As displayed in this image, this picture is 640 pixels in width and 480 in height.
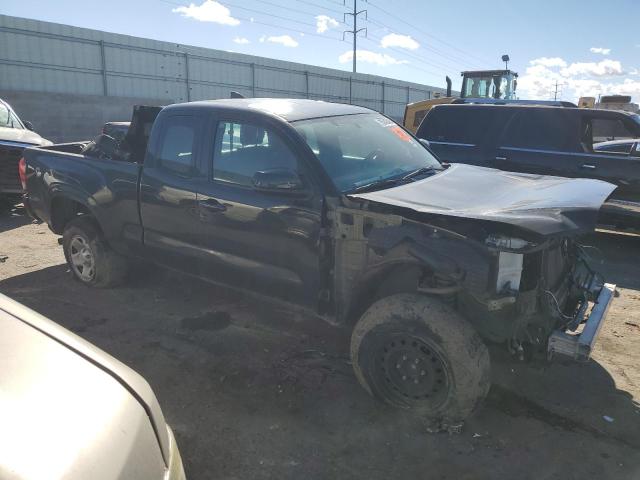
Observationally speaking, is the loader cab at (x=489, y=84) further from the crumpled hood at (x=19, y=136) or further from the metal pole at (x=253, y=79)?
the crumpled hood at (x=19, y=136)

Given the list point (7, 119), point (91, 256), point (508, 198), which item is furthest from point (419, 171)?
point (7, 119)

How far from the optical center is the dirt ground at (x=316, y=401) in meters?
2.74

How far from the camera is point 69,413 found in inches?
58.5

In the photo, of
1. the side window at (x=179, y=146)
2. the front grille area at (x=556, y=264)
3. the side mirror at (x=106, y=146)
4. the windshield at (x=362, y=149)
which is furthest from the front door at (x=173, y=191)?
the front grille area at (x=556, y=264)

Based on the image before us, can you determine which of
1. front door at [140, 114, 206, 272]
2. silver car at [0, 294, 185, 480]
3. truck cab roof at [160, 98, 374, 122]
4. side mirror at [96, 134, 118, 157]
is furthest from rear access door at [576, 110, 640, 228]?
silver car at [0, 294, 185, 480]

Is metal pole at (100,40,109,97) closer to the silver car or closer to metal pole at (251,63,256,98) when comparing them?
metal pole at (251,63,256,98)

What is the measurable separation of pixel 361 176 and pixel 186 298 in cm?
239

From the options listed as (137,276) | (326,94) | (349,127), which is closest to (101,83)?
(326,94)

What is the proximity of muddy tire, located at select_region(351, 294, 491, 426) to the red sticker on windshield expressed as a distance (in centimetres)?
→ 178

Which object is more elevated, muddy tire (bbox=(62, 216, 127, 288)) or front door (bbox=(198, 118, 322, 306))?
front door (bbox=(198, 118, 322, 306))

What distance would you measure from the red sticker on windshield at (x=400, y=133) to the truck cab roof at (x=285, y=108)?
12.5 inches

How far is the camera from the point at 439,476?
2637mm

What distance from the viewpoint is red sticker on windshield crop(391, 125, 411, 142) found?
4.39m

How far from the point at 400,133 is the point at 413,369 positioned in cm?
223
